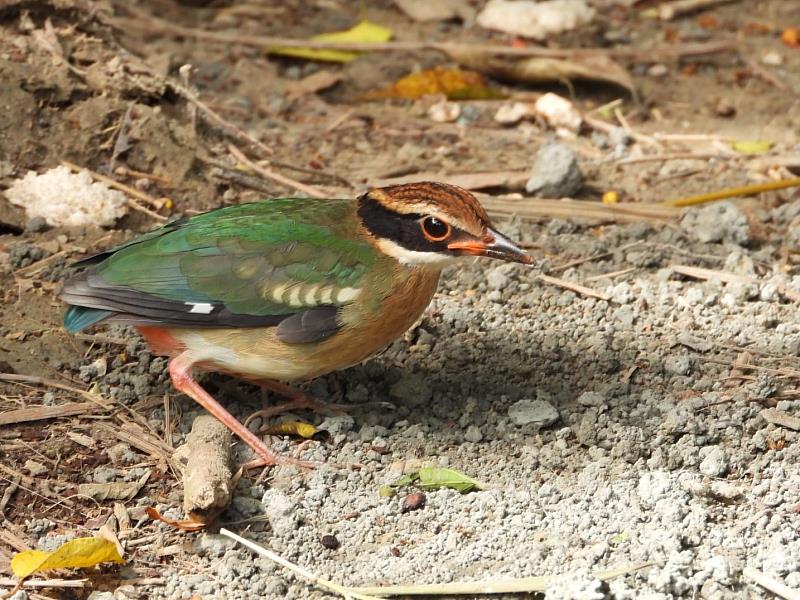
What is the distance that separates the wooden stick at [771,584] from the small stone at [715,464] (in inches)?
24.1

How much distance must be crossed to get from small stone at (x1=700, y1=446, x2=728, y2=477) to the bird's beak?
121 centimetres

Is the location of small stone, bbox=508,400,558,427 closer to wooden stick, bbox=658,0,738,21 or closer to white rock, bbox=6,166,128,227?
white rock, bbox=6,166,128,227

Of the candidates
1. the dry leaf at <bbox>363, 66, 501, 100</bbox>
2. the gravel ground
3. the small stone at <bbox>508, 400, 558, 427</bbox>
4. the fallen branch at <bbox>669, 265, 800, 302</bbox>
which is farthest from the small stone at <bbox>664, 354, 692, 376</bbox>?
the dry leaf at <bbox>363, 66, 501, 100</bbox>

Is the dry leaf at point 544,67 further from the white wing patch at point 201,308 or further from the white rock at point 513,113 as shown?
the white wing patch at point 201,308

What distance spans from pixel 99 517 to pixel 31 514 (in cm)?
28

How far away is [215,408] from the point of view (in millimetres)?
5336

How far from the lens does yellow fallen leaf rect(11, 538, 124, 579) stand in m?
4.23

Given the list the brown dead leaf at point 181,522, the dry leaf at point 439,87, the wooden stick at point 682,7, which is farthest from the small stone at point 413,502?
the wooden stick at point 682,7

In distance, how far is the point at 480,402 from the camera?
5.51 m

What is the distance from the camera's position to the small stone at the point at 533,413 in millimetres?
5277

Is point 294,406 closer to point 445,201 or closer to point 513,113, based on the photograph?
point 445,201

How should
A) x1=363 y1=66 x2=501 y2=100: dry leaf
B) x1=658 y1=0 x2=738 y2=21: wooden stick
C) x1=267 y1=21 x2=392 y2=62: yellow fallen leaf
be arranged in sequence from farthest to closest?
x1=658 y1=0 x2=738 y2=21: wooden stick
x1=267 y1=21 x2=392 y2=62: yellow fallen leaf
x1=363 y1=66 x2=501 y2=100: dry leaf

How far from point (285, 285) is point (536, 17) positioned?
16.4 ft

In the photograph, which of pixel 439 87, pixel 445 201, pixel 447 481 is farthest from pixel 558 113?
pixel 447 481
